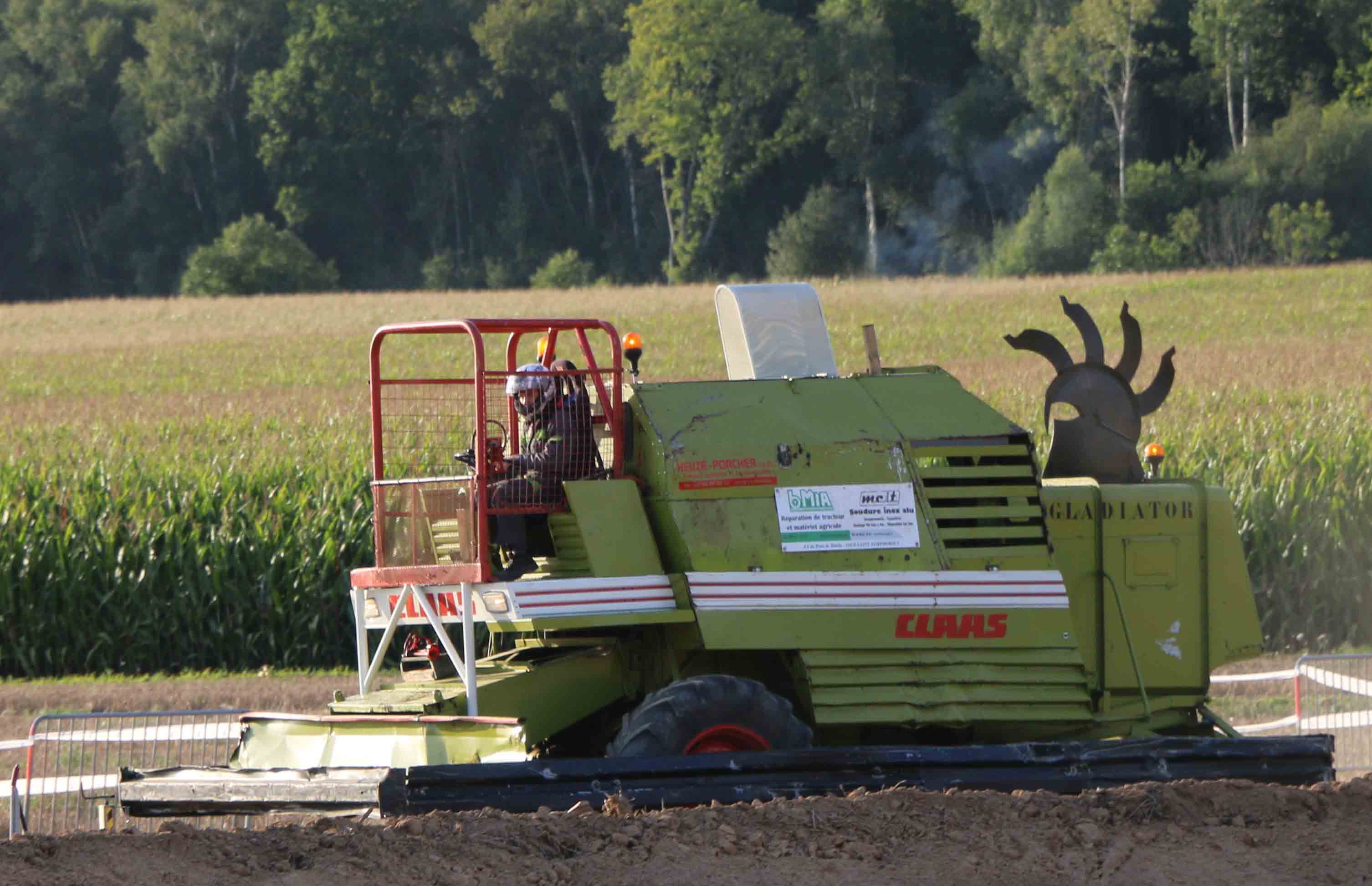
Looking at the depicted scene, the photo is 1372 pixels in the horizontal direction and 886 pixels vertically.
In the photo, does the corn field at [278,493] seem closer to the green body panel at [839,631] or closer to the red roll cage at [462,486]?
the red roll cage at [462,486]

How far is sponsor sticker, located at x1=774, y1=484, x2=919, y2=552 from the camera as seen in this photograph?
880 cm

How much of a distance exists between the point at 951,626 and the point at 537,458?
84.5 inches

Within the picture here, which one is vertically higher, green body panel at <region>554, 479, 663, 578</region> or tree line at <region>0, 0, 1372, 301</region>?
tree line at <region>0, 0, 1372, 301</region>

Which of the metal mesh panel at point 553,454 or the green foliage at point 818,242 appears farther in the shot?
the green foliage at point 818,242

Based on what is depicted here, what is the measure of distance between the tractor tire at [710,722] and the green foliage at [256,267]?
69637 millimetres

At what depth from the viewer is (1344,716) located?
40.1 ft

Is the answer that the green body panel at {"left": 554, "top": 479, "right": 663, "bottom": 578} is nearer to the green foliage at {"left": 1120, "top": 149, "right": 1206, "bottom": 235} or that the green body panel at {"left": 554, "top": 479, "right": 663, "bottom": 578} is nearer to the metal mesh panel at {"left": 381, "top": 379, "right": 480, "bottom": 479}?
the metal mesh panel at {"left": 381, "top": 379, "right": 480, "bottom": 479}

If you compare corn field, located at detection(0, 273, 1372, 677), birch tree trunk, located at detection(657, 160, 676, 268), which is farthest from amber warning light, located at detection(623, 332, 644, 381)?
birch tree trunk, located at detection(657, 160, 676, 268)

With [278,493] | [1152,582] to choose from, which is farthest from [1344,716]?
[278,493]

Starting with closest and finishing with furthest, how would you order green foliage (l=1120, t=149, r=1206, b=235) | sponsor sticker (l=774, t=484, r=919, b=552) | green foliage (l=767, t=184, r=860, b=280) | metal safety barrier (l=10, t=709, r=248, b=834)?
sponsor sticker (l=774, t=484, r=919, b=552) < metal safety barrier (l=10, t=709, r=248, b=834) < green foliage (l=1120, t=149, r=1206, b=235) < green foliage (l=767, t=184, r=860, b=280)

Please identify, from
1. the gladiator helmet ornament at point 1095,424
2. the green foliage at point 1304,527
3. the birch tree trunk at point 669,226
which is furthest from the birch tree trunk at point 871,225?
the gladiator helmet ornament at point 1095,424

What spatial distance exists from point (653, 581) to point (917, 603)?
1.29 m

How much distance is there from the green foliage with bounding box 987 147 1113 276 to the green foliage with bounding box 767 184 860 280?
8.69 meters

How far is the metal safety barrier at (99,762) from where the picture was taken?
9.96m
